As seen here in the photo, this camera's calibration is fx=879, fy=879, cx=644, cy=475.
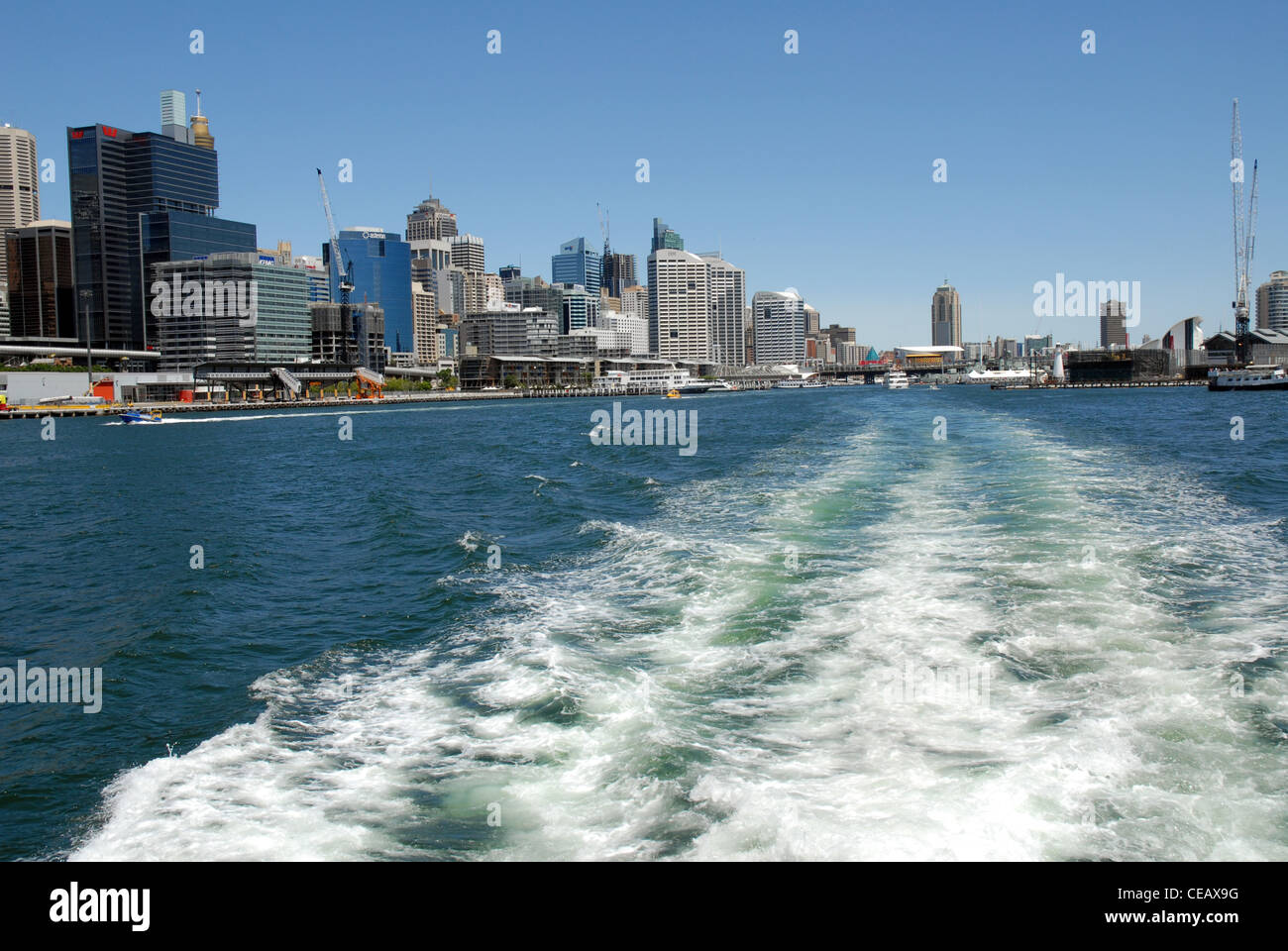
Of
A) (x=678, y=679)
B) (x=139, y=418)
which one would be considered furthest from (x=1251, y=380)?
(x=139, y=418)


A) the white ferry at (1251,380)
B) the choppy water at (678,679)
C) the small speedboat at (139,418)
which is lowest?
the choppy water at (678,679)

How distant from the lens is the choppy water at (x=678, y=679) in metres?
7.97

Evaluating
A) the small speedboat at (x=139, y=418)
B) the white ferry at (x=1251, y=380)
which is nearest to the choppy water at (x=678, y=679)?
the small speedboat at (x=139, y=418)

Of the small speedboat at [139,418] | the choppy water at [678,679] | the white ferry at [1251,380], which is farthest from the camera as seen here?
the white ferry at [1251,380]

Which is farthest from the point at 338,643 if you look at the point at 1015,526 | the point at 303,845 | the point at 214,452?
the point at 214,452

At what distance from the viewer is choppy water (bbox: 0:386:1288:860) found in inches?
314

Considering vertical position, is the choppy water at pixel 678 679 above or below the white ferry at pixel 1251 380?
below

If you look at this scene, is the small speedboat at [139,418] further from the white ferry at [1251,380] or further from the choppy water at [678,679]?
the white ferry at [1251,380]

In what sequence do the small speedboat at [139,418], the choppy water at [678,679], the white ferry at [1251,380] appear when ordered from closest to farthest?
the choppy water at [678,679] → the small speedboat at [139,418] → the white ferry at [1251,380]

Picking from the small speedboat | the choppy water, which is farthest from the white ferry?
the small speedboat

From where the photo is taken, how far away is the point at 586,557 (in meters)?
20.8

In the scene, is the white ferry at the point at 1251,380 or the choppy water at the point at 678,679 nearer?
the choppy water at the point at 678,679

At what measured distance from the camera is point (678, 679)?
39.2 feet
